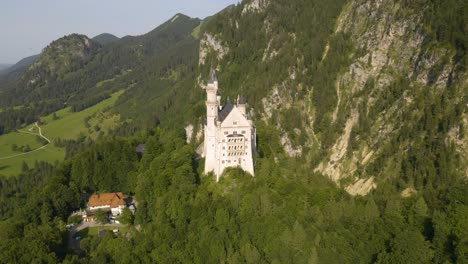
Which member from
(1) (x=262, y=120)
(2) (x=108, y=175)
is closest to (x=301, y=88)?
(1) (x=262, y=120)

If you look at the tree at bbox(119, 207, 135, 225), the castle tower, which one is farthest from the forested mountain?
the castle tower

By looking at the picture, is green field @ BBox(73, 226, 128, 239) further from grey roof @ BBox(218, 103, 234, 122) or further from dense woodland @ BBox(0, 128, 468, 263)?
grey roof @ BBox(218, 103, 234, 122)

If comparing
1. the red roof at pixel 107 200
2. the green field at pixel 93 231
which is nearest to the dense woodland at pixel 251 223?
the green field at pixel 93 231

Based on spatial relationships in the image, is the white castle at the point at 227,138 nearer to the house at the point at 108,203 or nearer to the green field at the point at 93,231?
the house at the point at 108,203

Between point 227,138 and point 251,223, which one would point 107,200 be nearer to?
point 227,138

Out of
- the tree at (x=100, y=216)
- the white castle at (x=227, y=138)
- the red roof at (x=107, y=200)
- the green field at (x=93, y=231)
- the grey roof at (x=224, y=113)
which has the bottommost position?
the green field at (x=93, y=231)

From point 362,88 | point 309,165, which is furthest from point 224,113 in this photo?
point 362,88

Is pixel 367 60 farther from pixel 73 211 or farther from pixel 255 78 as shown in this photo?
pixel 73 211
